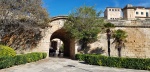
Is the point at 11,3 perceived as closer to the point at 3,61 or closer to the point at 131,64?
the point at 3,61

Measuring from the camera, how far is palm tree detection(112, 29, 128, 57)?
1950 centimetres

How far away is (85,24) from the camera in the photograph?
1786cm

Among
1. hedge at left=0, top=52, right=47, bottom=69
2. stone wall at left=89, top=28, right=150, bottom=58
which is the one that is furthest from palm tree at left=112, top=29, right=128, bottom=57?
hedge at left=0, top=52, right=47, bottom=69

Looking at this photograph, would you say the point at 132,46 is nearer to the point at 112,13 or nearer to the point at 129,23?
the point at 129,23

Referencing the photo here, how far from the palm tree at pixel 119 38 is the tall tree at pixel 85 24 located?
2666mm

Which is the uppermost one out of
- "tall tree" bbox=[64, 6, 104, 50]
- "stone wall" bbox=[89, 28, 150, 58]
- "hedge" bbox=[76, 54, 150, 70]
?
"tall tree" bbox=[64, 6, 104, 50]

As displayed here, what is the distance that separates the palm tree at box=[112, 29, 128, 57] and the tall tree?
267cm

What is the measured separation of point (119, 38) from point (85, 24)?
4941 mm

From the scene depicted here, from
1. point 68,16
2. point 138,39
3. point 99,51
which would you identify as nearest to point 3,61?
point 68,16

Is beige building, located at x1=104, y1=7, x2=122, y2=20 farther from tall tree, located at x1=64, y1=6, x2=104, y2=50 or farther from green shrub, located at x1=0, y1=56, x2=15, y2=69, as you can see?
green shrub, located at x1=0, y1=56, x2=15, y2=69

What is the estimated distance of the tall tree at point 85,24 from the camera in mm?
17688

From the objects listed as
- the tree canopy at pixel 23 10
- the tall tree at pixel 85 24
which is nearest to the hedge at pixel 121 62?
the tall tree at pixel 85 24

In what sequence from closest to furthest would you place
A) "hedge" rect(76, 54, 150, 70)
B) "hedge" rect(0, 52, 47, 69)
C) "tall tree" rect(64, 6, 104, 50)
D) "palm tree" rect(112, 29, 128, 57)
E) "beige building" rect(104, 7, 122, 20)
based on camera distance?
"hedge" rect(0, 52, 47, 69), "hedge" rect(76, 54, 150, 70), "tall tree" rect(64, 6, 104, 50), "palm tree" rect(112, 29, 128, 57), "beige building" rect(104, 7, 122, 20)

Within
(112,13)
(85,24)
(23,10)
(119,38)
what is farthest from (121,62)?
(112,13)
